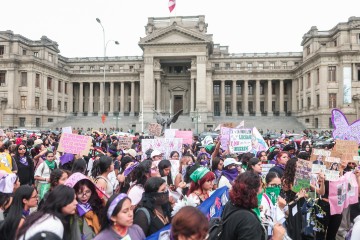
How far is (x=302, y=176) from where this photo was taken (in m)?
6.24

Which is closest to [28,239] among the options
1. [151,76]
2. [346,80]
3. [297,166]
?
[297,166]

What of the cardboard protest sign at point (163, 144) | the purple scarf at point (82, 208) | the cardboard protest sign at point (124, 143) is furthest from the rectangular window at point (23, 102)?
the purple scarf at point (82, 208)

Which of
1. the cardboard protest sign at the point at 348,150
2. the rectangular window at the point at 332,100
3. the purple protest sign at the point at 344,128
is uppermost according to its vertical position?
the rectangular window at the point at 332,100

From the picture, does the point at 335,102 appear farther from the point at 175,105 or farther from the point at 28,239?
the point at 28,239

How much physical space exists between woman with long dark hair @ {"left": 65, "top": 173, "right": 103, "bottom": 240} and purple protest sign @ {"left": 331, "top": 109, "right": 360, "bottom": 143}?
9.38 meters

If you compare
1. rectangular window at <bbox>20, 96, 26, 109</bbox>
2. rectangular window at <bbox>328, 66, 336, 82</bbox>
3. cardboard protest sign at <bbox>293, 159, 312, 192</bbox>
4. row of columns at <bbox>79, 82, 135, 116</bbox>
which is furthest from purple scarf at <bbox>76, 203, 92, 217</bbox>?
row of columns at <bbox>79, 82, 135, 116</bbox>

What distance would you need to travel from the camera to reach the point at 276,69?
66.5 metres

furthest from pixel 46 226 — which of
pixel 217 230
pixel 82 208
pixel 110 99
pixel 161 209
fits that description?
pixel 110 99

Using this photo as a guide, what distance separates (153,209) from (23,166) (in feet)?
22.8

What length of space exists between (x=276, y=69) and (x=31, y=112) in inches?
1855

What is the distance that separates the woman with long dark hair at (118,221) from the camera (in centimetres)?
397

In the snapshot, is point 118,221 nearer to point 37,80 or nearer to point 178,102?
point 37,80

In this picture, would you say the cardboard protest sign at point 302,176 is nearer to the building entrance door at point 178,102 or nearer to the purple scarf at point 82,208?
the purple scarf at point 82,208

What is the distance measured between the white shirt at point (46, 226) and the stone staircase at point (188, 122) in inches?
2048
